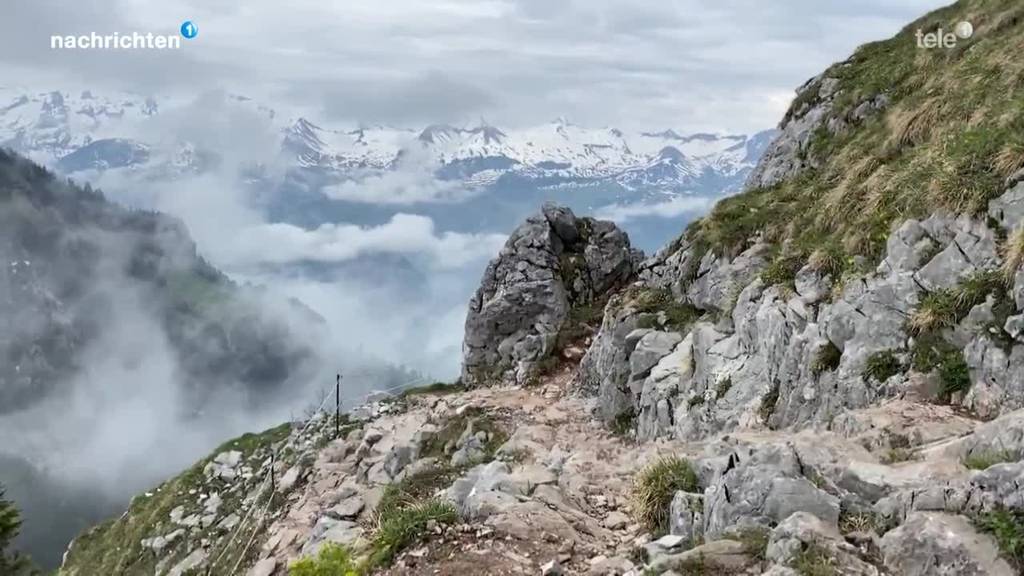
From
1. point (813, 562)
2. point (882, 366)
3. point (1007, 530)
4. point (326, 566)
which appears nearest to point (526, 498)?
point (326, 566)

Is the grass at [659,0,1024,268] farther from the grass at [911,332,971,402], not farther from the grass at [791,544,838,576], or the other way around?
the grass at [791,544,838,576]

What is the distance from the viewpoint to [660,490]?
13.9 metres

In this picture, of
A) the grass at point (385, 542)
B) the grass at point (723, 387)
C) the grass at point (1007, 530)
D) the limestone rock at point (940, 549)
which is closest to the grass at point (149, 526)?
the grass at point (723, 387)

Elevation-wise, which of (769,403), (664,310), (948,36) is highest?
(948,36)

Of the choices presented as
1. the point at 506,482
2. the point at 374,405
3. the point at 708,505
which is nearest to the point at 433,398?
the point at 374,405

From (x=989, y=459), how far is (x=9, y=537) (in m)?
55.9

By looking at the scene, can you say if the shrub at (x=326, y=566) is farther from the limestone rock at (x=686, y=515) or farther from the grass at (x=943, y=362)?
the grass at (x=943, y=362)

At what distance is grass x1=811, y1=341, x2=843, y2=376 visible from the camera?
18141 mm

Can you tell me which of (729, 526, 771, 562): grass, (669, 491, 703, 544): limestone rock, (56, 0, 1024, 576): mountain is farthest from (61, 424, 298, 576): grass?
(729, 526, 771, 562): grass

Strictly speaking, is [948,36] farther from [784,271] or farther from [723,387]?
[723,387]

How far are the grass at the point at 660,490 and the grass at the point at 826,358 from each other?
5.92 m

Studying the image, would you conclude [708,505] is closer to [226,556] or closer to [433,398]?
[226,556]

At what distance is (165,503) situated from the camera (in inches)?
2222

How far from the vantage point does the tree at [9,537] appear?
46.3 metres
